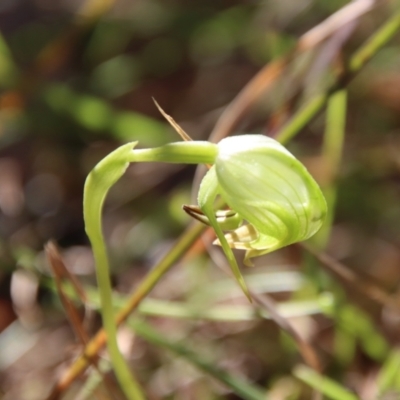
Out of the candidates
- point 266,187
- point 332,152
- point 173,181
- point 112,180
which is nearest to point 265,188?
point 266,187

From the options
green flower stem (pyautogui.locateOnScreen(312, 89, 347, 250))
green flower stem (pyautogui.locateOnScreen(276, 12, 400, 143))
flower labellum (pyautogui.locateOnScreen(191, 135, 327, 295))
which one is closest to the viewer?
flower labellum (pyautogui.locateOnScreen(191, 135, 327, 295))

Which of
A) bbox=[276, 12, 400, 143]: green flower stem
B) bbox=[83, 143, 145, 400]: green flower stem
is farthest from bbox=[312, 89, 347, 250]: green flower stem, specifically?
bbox=[83, 143, 145, 400]: green flower stem

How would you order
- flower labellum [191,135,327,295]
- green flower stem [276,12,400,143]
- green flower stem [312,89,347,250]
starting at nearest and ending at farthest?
flower labellum [191,135,327,295] → green flower stem [276,12,400,143] → green flower stem [312,89,347,250]

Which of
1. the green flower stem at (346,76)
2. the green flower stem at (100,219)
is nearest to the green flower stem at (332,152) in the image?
the green flower stem at (346,76)

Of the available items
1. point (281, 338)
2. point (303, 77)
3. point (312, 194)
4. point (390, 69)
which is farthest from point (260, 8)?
point (312, 194)

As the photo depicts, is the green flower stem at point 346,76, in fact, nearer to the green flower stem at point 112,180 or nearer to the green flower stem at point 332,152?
the green flower stem at point 332,152

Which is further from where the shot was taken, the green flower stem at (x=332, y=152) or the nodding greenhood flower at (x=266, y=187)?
the green flower stem at (x=332, y=152)

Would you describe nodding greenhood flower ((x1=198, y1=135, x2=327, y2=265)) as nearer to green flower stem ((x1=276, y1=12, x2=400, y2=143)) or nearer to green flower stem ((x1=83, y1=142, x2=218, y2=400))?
green flower stem ((x1=83, y1=142, x2=218, y2=400))
